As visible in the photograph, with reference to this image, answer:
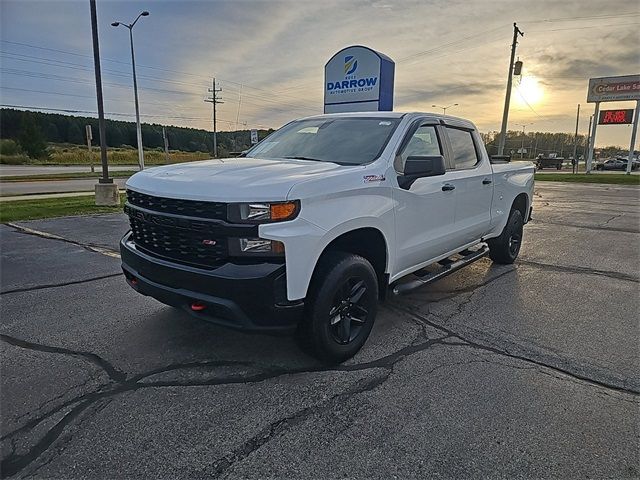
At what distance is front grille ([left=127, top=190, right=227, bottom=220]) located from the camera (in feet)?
9.11

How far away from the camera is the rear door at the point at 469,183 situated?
4723mm

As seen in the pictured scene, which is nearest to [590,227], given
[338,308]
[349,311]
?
[349,311]

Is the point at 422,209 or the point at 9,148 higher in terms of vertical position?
the point at 9,148

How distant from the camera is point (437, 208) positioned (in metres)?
4.25

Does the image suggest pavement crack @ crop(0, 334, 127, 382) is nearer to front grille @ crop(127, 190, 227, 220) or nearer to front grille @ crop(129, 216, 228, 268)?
front grille @ crop(129, 216, 228, 268)

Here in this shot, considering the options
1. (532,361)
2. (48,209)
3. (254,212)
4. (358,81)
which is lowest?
(532,361)

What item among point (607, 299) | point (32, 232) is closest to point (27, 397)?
point (607, 299)

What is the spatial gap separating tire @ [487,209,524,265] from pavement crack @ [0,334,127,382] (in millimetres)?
5052

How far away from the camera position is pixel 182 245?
119 inches

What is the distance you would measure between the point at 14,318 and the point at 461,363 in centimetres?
412

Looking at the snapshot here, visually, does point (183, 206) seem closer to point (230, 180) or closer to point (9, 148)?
point (230, 180)

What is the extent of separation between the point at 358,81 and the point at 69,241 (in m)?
8.77

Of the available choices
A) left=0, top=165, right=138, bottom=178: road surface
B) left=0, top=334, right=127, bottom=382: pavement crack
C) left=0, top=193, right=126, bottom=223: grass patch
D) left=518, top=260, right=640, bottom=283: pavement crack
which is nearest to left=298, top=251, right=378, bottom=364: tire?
left=0, top=334, right=127, bottom=382: pavement crack

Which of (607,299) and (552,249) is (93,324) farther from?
(552,249)
